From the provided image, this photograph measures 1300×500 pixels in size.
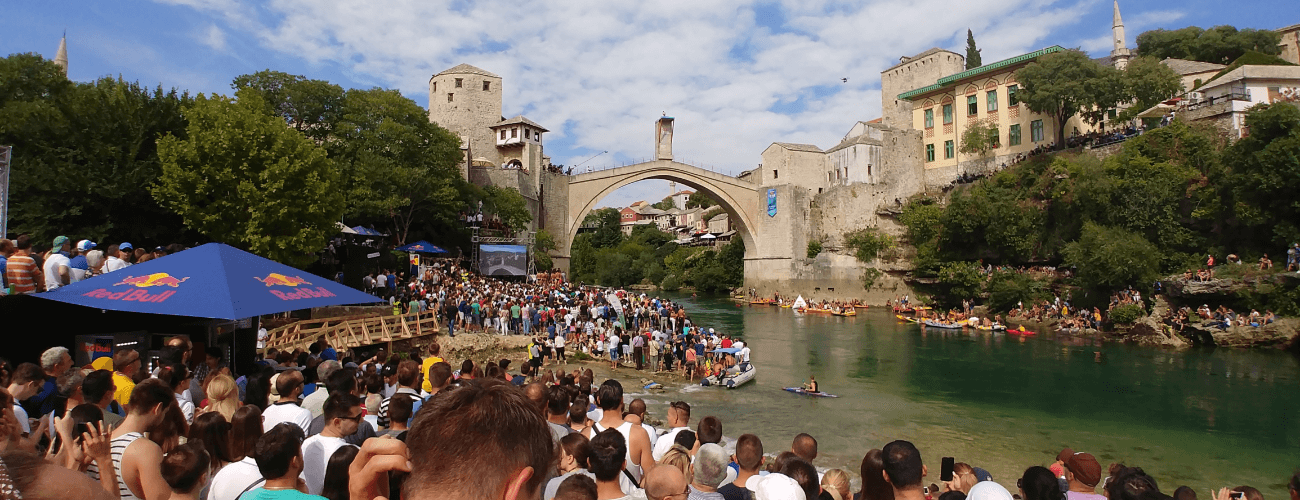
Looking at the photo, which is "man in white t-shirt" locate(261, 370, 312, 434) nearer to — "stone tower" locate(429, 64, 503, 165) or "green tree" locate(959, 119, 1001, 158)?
"stone tower" locate(429, 64, 503, 165)

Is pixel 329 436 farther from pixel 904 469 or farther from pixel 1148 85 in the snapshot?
pixel 1148 85

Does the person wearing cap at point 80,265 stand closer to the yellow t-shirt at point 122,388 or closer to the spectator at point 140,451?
the yellow t-shirt at point 122,388

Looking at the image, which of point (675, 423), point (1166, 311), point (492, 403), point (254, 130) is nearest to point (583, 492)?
point (492, 403)

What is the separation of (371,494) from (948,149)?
151 feet

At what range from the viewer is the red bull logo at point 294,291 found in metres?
6.81

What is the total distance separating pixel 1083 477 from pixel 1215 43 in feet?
170

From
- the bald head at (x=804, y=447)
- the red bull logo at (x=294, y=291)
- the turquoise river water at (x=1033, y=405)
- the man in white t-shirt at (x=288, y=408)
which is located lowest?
the turquoise river water at (x=1033, y=405)

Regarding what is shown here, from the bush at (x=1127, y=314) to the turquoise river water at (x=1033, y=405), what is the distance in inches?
82.9

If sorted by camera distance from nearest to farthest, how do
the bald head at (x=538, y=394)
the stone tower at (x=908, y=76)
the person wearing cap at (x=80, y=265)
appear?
the bald head at (x=538, y=394) < the person wearing cap at (x=80, y=265) < the stone tower at (x=908, y=76)

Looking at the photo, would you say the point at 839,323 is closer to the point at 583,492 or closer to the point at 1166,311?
the point at 1166,311

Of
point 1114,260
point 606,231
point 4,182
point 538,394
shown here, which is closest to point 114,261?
point 4,182

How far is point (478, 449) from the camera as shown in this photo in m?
1.35

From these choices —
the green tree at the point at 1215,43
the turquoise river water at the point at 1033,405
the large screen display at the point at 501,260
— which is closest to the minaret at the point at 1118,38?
the green tree at the point at 1215,43

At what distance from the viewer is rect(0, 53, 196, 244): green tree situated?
15.0 metres
